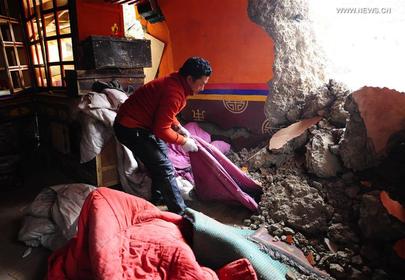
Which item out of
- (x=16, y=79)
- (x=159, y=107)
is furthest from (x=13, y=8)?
(x=159, y=107)

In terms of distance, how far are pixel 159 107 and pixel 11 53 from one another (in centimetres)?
350

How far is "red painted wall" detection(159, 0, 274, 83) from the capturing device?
362cm

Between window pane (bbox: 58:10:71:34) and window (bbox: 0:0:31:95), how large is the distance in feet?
3.05

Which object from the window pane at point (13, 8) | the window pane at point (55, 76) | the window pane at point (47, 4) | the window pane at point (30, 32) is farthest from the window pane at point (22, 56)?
the window pane at point (47, 4)

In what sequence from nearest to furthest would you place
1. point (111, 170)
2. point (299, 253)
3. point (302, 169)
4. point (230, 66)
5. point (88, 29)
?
point (299, 253) → point (302, 169) → point (111, 170) → point (88, 29) → point (230, 66)

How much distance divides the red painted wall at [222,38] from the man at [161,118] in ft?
5.30

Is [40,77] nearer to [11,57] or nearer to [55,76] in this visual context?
[55,76]

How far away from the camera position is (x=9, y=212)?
112 inches

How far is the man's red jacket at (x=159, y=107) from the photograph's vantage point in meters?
2.19

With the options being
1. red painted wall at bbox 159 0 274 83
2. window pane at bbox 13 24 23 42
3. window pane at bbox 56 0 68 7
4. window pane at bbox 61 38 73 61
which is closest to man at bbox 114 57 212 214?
red painted wall at bbox 159 0 274 83

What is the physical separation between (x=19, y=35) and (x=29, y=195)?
8.79 feet

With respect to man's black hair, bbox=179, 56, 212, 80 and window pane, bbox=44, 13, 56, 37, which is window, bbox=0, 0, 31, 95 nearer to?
window pane, bbox=44, 13, 56, 37

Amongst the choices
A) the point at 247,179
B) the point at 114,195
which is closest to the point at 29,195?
the point at 114,195

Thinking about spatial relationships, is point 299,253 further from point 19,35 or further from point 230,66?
point 19,35
